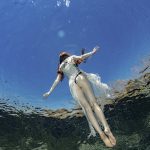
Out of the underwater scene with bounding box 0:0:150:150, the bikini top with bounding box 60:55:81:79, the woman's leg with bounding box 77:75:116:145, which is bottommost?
the woman's leg with bounding box 77:75:116:145

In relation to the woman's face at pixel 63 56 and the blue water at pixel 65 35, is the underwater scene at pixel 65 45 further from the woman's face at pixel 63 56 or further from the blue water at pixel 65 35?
the woman's face at pixel 63 56

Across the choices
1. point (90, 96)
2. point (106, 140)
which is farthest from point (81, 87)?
point (106, 140)

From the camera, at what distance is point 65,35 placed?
13.6 metres

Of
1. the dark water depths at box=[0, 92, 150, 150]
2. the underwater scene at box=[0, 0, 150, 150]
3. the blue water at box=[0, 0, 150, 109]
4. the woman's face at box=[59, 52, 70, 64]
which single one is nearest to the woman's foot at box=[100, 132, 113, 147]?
the woman's face at box=[59, 52, 70, 64]

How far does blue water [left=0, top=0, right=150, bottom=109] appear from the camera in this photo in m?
13.2

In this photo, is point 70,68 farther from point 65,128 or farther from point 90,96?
point 65,128

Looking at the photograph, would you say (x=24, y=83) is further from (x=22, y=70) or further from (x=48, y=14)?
(x=48, y=14)

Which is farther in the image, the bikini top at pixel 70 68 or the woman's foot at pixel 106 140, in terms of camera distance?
the bikini top at pixel 70 68

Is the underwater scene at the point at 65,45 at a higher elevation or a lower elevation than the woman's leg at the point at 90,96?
higher

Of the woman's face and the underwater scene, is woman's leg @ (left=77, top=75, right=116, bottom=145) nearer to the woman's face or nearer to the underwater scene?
the woman's face

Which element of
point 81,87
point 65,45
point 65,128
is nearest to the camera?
point 81,87

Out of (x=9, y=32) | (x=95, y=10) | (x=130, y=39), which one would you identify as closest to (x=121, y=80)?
(x=130, y=39)

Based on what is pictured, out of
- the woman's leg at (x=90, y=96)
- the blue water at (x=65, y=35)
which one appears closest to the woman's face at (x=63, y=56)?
the woman's leg at (x=90, y=96)

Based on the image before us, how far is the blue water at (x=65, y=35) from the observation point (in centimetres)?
1324
